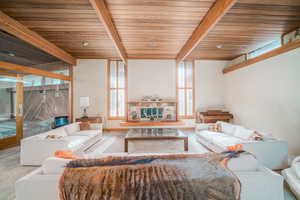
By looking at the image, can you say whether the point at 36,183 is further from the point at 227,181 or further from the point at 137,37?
the point at 137,37

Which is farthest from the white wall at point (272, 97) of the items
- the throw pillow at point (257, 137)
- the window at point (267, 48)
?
the throw pillow at point (257, 137)

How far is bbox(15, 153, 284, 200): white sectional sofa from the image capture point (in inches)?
47.4

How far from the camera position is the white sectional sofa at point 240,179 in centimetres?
121

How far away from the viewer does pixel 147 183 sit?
3.59 ft

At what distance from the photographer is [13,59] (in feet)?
10.9

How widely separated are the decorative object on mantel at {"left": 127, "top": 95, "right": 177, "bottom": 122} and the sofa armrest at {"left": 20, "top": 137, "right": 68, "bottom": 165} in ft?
10.2

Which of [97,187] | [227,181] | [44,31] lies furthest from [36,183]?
[44,31]

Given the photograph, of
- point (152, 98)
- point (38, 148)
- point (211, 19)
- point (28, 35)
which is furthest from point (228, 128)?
point (28, 35)

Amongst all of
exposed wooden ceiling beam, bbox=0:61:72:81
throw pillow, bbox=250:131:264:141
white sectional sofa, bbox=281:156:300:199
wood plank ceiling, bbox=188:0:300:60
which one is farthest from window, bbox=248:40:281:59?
exposed wooden ceiling beam, bbox=0:61:72:81

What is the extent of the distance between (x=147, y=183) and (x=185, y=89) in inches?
203

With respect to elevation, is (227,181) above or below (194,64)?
below

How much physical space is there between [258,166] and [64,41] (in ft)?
16.5

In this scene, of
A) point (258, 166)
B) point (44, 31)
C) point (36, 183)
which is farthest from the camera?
point (44, 31)

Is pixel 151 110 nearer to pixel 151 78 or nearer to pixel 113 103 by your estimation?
pixel 151 78
